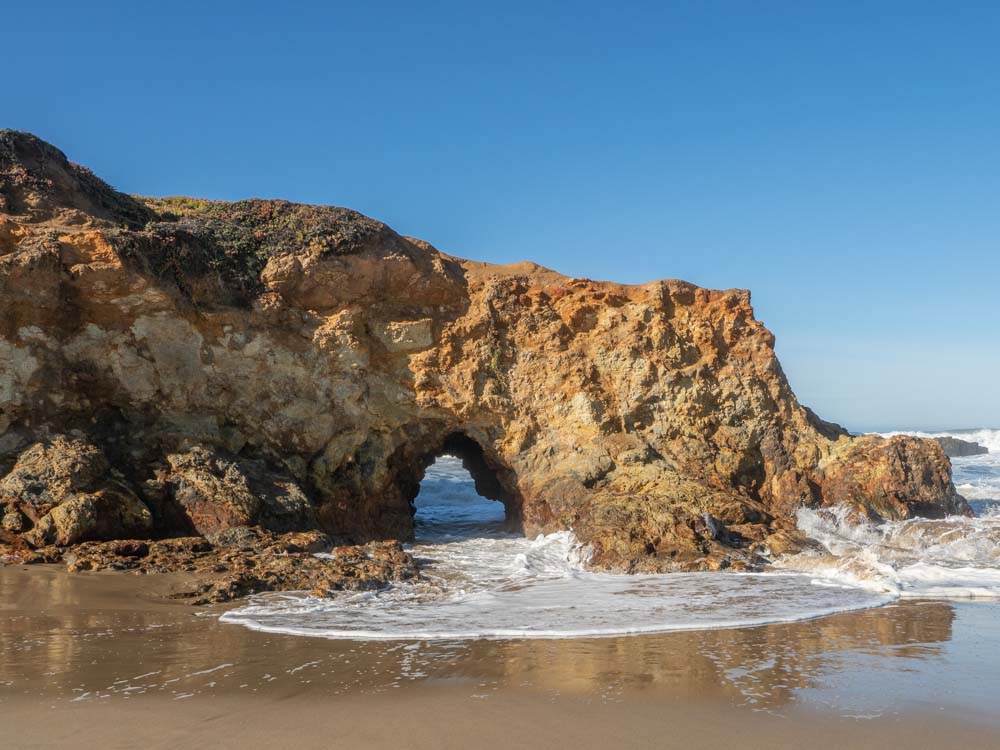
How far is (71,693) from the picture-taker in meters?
5.18

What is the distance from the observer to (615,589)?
32.1 feet

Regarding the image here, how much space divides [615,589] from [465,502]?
470 inches

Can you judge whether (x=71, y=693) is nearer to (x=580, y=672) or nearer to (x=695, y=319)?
(x=580, y=672)

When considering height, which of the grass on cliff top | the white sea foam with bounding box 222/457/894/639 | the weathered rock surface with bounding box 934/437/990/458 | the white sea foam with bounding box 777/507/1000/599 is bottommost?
the white sea foam with bounding box 222/457/894/639

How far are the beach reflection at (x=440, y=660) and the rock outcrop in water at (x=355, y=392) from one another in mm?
3639

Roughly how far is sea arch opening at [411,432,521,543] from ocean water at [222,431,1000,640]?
18.7 inches

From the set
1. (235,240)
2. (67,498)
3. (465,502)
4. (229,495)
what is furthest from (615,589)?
(465,502)

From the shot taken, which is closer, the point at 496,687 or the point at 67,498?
the point at 496,687

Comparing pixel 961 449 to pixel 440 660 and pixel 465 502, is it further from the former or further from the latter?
pixel 440 660

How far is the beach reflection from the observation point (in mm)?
5379

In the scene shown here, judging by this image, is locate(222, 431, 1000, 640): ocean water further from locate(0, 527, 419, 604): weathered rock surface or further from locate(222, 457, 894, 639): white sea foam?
locate(0, 527, 419, 604): weathered rock surface

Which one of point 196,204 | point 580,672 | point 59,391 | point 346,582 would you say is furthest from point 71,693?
point 196,204

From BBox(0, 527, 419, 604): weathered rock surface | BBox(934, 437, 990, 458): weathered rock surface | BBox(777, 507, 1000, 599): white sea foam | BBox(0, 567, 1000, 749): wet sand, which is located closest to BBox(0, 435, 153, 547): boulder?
BBox(0, 527, 419, 604): weathered rock surface

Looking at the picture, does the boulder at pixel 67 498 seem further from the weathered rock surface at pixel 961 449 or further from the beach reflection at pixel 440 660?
the weathered rock surface at pixel 961 449
